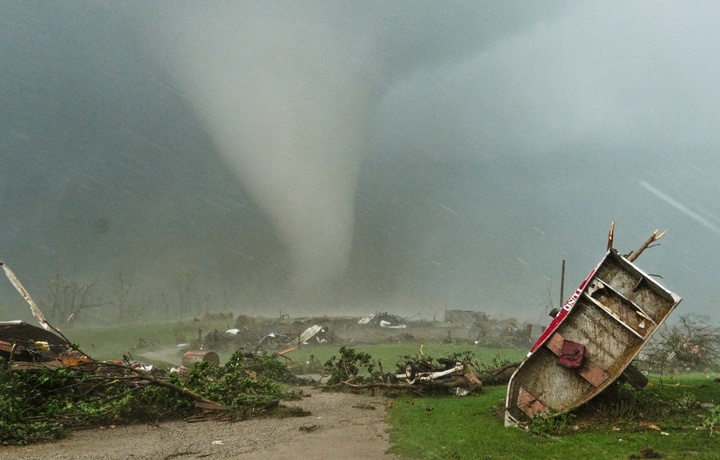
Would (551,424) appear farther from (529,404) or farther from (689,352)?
(689,352)

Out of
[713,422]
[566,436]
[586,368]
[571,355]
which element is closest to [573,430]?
[566,436]

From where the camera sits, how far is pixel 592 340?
10.3m

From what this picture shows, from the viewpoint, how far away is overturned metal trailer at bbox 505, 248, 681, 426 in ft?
32.5

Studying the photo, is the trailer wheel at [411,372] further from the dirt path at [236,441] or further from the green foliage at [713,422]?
the green foliage at [713,422]

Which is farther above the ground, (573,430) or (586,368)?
(586,368)

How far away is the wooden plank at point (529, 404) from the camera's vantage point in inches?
400

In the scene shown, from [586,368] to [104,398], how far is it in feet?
32.8

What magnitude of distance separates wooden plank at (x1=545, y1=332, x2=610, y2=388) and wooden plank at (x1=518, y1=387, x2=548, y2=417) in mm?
921

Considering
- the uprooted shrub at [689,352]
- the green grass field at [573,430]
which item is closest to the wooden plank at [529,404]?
the green grass field at [573,430]

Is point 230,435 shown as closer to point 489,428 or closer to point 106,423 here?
point 106,423

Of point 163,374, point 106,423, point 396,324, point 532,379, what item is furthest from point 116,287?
point 532,379

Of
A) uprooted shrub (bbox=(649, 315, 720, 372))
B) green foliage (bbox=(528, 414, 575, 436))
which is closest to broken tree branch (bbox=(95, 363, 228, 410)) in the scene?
green foliage (bbox=(528, 414, 575, 436))

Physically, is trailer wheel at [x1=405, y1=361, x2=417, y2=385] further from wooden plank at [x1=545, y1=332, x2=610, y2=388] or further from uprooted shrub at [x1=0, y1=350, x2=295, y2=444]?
wooden plank at [x1=545, y1=332, x2=610, y2=388]

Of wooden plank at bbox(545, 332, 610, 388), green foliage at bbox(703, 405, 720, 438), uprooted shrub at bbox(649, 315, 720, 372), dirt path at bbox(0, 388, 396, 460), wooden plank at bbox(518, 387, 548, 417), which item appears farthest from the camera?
uprooted shrub at bbox(649, 315, 720, 372)
